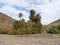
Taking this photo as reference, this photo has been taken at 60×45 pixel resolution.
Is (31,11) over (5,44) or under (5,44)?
over

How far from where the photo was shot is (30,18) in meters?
70.4

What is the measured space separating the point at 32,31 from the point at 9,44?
19.3 m

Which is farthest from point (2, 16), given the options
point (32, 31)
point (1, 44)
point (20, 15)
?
point (1, 44)

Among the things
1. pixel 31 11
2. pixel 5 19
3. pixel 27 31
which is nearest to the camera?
pixel 27 31

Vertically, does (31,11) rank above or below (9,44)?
above

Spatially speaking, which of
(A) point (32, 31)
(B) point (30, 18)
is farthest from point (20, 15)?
(A) point (32, 31)

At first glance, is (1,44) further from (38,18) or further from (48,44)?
(38,18)

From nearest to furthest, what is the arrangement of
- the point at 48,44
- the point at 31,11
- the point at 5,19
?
the point at 48,44 < the point at 31,11 < the point at 5,19

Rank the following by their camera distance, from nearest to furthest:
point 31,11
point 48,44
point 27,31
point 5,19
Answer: point 48,44 → point 27,31 → point 31,11 → point 5,19

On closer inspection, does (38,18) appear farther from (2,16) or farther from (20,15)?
(2,16)

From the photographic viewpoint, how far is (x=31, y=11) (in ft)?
225

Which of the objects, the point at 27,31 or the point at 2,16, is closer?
the point at 27,31

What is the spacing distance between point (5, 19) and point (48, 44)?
79955mm

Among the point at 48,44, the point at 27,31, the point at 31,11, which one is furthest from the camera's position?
the point at 31,11
